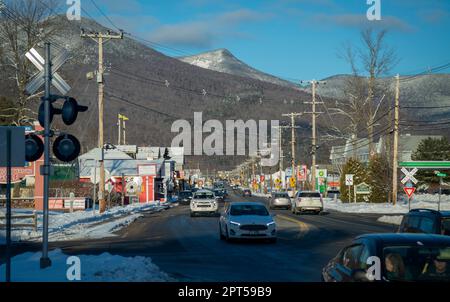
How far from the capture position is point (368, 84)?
7125 cm

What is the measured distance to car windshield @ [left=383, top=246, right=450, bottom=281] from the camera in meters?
7.72

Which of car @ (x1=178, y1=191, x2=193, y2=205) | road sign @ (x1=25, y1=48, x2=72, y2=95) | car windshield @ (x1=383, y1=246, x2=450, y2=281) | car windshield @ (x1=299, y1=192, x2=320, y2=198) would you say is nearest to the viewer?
car windshield @ (x1=383, y1=246, x2=450, y2=281)

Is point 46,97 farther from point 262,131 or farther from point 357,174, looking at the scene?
point 262,131

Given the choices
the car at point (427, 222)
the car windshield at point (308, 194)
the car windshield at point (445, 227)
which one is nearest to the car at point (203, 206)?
the car windshield at point (308, 194)

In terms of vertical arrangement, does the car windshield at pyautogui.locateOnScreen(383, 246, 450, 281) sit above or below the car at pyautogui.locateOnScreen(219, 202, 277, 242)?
above

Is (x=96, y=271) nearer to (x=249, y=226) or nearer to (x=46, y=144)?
(x=46, y=144)

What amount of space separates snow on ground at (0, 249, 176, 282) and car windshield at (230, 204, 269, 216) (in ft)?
31.1

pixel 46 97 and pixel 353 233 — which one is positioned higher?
pixel 46 97

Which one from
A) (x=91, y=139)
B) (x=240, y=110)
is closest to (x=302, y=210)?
(x=91, y=139)

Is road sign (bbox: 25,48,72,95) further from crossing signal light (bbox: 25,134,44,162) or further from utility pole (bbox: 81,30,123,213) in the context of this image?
utility pole (bbox: 81,30,123,213)

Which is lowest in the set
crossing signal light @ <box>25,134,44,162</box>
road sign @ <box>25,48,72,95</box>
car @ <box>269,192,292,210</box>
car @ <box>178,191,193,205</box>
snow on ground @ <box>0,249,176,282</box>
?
car @ <box>178,191,193,205</box>

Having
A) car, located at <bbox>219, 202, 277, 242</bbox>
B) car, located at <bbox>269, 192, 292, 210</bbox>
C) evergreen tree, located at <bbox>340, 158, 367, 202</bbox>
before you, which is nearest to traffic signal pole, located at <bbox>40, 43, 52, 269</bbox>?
car, located at <bbox>219, 202, 277, 242</bbox>
